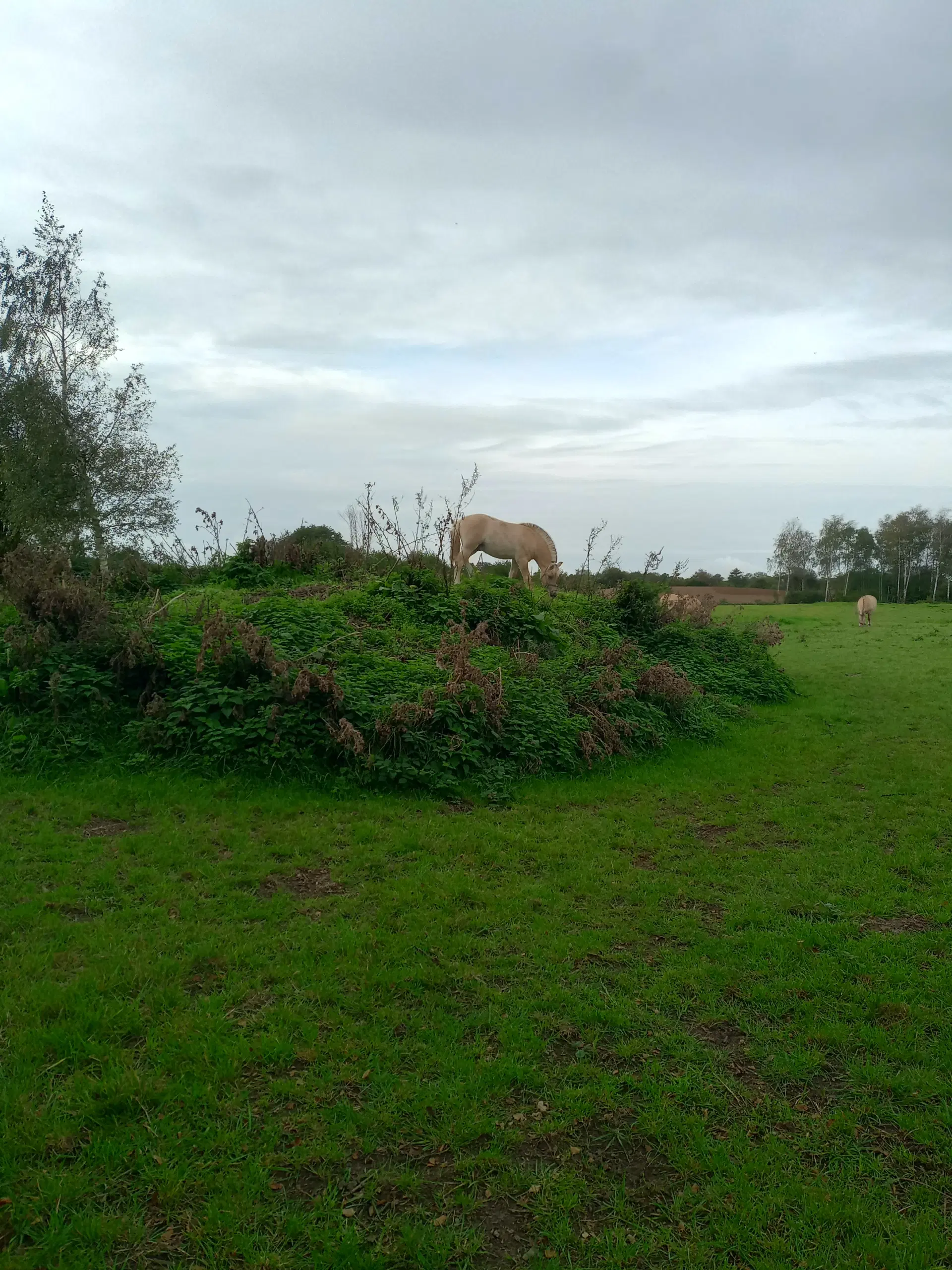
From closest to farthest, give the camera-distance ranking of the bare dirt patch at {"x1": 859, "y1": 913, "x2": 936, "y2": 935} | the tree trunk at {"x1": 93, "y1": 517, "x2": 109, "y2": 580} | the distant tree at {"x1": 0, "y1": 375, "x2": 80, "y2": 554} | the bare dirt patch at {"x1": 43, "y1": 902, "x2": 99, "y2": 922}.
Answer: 1. the bare dirt patch at {"x1": 43, "y1": 902, "x2": 99, "y2": 922}
2. the bare dirt patch at {"x1": 859, "y1": 913, "x2": 936, "y2": 935}
3. the tree trunk at {"x1": 93, "y1": 517, "x2": 109, "y2": 580}
4. the distant tree at {"x1": 0, "y1": 375, "x2": 80, "y2": 554}

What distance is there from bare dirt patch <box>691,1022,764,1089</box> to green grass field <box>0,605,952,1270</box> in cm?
1

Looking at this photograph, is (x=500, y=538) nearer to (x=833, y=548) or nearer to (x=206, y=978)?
(x=206, y=978)

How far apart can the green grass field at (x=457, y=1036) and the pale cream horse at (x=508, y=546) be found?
8.10 metres

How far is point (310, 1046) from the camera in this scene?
3.73 metres

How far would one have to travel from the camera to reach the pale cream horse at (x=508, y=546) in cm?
1451

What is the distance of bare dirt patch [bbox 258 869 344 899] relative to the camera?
5430 mm

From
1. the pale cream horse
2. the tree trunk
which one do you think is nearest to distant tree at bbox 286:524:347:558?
the pale cream horse

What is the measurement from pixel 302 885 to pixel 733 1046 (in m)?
3.14

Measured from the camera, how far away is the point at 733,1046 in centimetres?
390

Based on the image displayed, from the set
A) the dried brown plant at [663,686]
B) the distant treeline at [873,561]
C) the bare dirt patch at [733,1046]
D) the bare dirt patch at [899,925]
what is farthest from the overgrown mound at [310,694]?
the distant treeline at [873,561]

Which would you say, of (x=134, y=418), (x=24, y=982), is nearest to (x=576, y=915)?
(x=24, y=982)

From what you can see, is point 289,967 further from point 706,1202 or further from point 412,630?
point 412,630

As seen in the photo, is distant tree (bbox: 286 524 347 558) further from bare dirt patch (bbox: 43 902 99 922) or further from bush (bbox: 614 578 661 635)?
bare dirt patch (bbox: 43 902 99 922)

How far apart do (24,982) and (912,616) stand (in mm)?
36252
